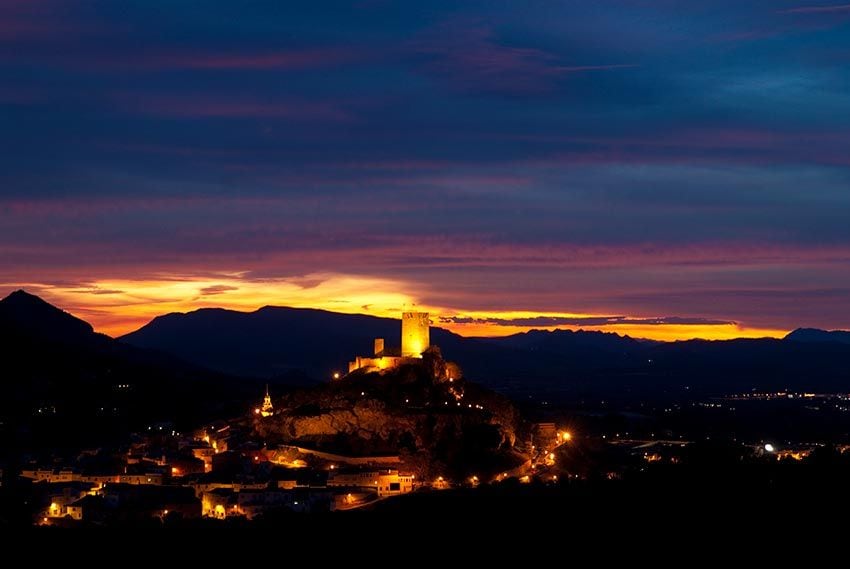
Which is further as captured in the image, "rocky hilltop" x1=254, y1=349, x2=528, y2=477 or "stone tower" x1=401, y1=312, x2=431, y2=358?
"stone tower" x1=401, y1=312, x2=431, y2=358

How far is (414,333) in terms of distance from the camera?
112500 mm

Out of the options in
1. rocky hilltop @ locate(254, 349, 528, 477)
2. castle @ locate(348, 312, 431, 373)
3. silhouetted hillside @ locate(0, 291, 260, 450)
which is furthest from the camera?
silhouetted hillside @ locate(0, 291, 260, 450)

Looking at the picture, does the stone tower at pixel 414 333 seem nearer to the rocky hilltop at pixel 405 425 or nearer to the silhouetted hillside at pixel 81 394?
the rocky hilltop at pixel 405 425

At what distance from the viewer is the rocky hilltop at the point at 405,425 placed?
97.3 m

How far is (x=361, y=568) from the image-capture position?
69625 millimetres

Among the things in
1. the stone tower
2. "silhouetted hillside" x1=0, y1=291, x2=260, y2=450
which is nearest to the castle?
the stone tower

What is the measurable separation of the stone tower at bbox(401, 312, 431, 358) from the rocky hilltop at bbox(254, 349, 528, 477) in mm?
4363

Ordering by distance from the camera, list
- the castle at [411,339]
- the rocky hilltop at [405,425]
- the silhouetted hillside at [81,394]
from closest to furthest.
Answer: the rocky hilltop at [405,425], the castle at [411,339], the silhouetted hillside at [81,394]

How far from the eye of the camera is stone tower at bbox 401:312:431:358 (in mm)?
112438

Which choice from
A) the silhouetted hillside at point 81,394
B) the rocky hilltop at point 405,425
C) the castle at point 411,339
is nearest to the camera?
the rocky hilltop at point 405,425

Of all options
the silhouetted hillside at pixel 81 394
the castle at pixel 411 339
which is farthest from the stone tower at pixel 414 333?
the silhouetted hillside at pixel 81 394

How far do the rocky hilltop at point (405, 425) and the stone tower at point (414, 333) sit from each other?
4363 millimetres

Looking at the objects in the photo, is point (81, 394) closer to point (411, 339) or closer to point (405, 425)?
point (411, 339)

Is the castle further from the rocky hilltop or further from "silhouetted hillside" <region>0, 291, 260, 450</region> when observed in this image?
"silhouetted hillside" <region>0, 291, 260, 450</region>
